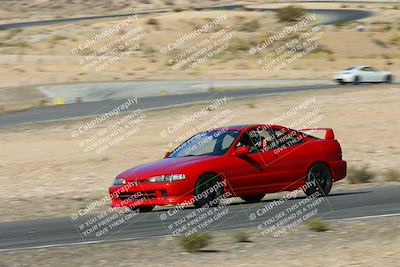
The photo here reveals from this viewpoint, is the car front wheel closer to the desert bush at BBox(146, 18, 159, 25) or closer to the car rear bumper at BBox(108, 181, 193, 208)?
the desert bush at BBox(146, 18, 159, 25)

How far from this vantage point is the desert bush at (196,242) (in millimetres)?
10688

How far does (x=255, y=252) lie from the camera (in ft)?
34.5

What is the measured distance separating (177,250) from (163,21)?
6447 centimetres

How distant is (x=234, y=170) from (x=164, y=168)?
3.75 ft

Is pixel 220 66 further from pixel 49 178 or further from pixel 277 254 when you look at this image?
pixel 277 254

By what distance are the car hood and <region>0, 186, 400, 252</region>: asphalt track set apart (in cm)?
61

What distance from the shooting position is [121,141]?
27969 mm

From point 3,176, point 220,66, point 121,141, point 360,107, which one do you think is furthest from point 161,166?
point 220,66

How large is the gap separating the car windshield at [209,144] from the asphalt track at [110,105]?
1829cm

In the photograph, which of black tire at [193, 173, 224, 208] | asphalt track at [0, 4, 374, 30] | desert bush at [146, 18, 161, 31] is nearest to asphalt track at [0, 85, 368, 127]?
black tire at [193, 173, 224, 208]
